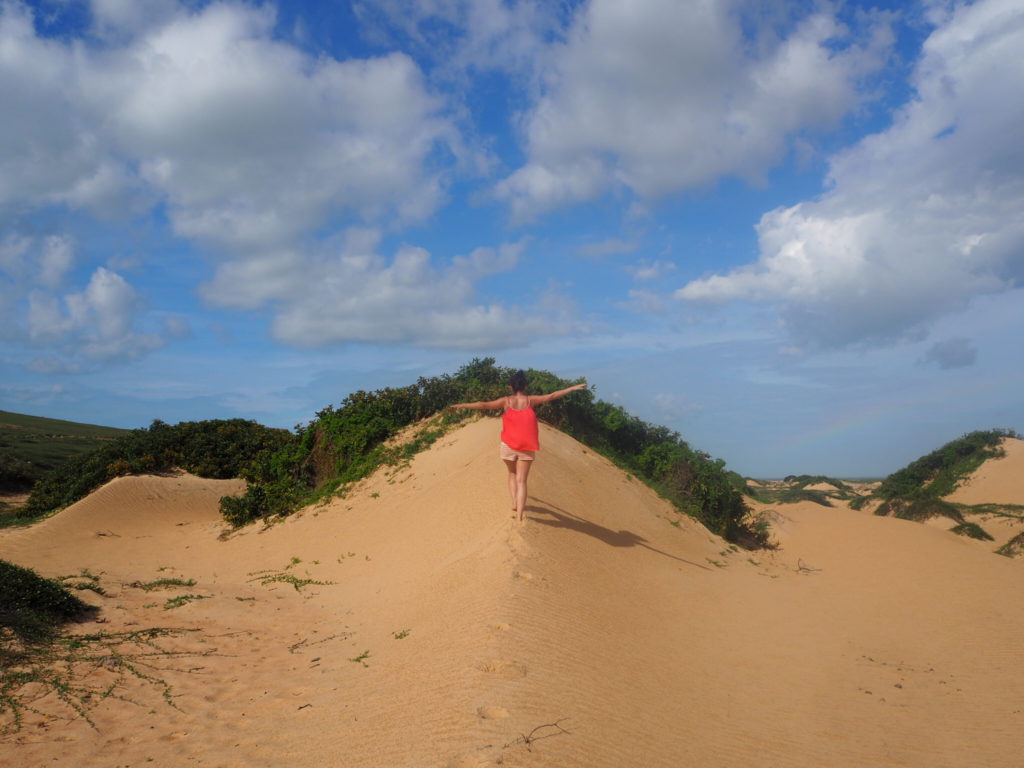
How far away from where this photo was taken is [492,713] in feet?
13.4

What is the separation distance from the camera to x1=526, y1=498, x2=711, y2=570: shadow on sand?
9703mm

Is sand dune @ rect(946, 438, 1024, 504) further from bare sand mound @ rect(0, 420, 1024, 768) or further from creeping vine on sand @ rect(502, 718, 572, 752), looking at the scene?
creeping vine on sand @ rect(502, 718, 572, 752)

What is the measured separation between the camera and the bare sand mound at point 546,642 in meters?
4.39

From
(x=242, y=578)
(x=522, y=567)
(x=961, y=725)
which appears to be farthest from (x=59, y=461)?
→ (x=961, y=725)

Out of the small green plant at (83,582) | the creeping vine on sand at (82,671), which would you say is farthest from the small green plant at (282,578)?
the creeping vine on sand at (82,671)

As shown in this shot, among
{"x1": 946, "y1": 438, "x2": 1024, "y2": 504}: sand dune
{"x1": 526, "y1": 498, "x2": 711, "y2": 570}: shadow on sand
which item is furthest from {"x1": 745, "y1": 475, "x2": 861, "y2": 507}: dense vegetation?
{"x1": 526, "y1": 498, "x2": 711, "y2": 570}: shadow on sand

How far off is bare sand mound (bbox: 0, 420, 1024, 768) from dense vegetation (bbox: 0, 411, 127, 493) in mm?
16586

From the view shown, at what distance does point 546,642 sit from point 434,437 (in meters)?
10.3

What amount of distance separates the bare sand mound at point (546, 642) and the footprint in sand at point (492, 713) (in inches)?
0.9

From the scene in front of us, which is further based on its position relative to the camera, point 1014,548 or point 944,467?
point 944,467

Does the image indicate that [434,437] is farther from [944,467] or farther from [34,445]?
[34,445]

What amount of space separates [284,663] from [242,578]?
5621mm

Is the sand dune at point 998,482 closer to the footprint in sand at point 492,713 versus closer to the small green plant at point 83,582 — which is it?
the footprint in sand at point 492,713

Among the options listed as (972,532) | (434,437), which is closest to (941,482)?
(972,532)
